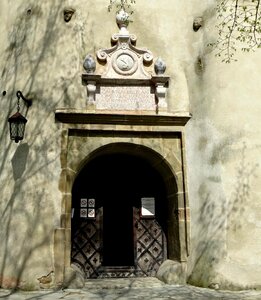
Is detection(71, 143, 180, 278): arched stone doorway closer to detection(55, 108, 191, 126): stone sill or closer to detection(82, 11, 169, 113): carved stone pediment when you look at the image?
detection(55, 108, 191, 126): stone sill

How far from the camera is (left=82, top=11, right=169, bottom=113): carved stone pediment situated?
22.2 ft

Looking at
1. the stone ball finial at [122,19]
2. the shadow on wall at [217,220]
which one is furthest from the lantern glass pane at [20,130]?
the shadow on wall at [217,220]

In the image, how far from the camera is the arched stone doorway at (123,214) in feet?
24.1

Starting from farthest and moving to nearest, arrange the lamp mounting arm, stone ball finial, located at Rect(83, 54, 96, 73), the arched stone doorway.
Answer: the arched stone doorway < stone ball finial, located at Rect(83, 54, 96, 73) < the lamp mounting arm

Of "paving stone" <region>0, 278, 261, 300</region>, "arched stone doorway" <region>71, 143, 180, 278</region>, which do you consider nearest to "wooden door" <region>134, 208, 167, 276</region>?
"arched stone doorway" <region>71, 143, 180, 278</region>

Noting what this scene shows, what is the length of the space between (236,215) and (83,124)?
2634 millimetres

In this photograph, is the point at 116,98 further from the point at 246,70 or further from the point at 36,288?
the point at 36,288

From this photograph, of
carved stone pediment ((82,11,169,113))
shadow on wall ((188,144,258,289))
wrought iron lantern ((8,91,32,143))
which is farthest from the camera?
carved stone pediment ((82,11,169,113))

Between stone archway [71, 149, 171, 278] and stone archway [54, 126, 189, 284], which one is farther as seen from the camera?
stone archway [71, 149, 171, 278]

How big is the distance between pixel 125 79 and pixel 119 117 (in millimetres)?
655

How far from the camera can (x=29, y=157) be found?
6.43 meters

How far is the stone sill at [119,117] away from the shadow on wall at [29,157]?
9.6 inches

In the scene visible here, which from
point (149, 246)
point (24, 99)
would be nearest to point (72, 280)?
point (149, 246)

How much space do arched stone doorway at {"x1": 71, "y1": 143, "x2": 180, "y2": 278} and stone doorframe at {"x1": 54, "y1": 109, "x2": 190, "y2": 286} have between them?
11cm
